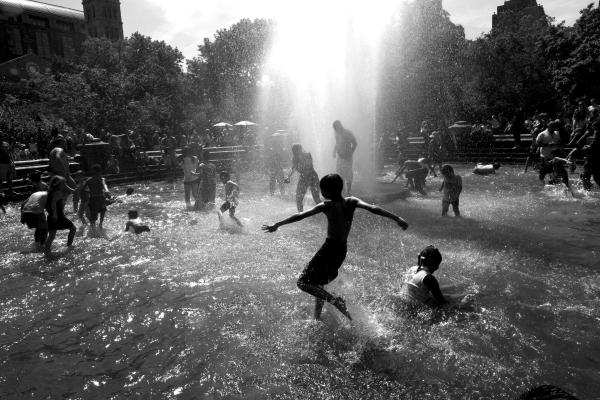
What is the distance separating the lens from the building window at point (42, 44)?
247 ft

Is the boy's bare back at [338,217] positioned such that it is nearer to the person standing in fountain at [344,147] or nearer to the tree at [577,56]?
the person standing in fountain at [344,147]

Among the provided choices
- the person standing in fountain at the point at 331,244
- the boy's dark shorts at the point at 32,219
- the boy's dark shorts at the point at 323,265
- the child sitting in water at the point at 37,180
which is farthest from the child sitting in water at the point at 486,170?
the boy's dark shorts at the point at 32,219

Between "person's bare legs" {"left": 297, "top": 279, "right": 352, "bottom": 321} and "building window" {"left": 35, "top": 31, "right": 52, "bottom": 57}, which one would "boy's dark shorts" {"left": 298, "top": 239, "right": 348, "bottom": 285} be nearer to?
"person's bare legs" {"left": 297, "top": 279, "right": 352, "bottom": 321}

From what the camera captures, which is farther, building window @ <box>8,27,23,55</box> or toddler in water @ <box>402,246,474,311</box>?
building window @ <box>8,27,23,55</box>

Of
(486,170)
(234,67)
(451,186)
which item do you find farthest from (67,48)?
(451,186)

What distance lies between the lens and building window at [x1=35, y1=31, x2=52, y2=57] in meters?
75.4

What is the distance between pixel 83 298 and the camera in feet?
20.1

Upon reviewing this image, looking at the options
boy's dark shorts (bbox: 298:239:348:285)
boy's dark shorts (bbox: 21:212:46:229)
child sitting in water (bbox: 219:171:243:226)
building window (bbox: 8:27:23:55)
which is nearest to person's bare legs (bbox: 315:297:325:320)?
boy's dark shorts (bbox: 298:239:348:285)

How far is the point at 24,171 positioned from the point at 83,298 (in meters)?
12.2

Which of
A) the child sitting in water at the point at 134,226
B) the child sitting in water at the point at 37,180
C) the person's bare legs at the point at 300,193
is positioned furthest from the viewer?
the person's bare legs at the point at 300,193

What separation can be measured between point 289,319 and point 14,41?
85121 mm

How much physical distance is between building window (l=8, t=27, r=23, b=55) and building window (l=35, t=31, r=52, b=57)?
3073 millimetres

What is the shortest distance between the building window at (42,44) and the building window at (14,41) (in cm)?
307

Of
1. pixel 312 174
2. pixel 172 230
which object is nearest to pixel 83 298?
pixel 172 230
